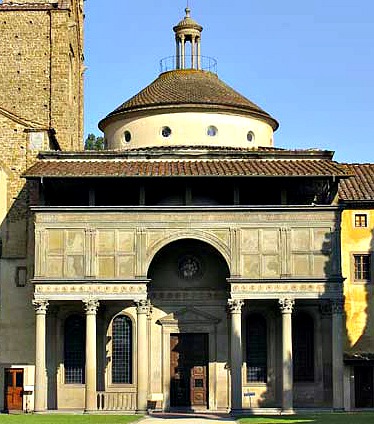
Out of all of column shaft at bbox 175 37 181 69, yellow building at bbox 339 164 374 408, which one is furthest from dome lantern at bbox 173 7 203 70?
yellow building at bbox 339 164 374 408

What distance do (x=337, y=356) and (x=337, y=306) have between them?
7.56 feet

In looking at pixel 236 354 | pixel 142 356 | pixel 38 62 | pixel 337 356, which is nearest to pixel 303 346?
pixel 337 356

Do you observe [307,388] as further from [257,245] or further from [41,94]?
[41,94]

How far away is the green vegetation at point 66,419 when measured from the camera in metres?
40.8

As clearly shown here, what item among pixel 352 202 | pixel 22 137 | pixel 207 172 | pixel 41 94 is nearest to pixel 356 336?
pixel 352 202

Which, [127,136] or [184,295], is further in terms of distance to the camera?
[127,136]

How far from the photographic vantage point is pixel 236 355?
47.4m

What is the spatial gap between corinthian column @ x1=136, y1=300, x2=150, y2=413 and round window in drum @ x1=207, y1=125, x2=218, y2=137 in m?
13.0

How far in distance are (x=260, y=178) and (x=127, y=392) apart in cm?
1248

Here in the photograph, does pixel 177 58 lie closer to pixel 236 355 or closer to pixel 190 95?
pixel 190 95

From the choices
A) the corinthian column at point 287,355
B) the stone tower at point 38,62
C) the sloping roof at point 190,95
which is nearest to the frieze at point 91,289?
the corinthian column at point 287,355

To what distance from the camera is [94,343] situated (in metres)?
47.7

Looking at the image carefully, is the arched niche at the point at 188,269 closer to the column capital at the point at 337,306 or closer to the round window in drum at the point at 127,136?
the column capital at the point at 337,306

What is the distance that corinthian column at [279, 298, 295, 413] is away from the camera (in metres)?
47.1
